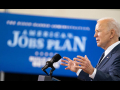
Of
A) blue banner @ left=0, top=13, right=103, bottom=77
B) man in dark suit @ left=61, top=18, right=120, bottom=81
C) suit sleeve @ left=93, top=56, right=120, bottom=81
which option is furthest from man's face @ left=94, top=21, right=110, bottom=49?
blue banner @ left=0, top=13, right=103, bottom=77

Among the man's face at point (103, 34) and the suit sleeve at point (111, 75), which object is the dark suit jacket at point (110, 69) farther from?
the man's face at point (103, 34)

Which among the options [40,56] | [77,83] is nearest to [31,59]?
[40,56]

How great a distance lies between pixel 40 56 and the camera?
4.20 meters

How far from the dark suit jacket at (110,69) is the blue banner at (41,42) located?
2.22 m

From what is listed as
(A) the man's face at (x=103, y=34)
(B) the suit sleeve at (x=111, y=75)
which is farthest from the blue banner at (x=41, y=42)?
(B) the suit sleeve at (x=111, y=75)

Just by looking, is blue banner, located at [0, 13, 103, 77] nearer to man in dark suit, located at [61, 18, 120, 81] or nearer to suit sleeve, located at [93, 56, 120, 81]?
man in dark suit, located at [61, 18, 120, 81]

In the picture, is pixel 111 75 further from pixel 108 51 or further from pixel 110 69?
pixel 108 51

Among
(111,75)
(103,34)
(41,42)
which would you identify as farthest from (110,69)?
(41,42)

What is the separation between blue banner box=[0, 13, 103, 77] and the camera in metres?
4.21

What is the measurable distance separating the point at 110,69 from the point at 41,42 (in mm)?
2797

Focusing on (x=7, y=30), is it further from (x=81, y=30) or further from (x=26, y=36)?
(x=81, y=30)

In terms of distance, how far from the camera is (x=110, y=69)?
Answer: 1661 mm

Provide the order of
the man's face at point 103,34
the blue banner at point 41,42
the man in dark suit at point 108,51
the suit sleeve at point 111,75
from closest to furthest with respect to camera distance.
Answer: the suit sleeve at point 111,75 → the man in dark suit at point 108,51 → the man's face at point 103,34 → the blue banner at point 41,42

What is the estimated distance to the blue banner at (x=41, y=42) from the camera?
4.21 meters
